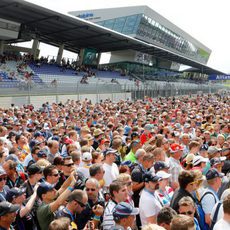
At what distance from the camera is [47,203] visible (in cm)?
385

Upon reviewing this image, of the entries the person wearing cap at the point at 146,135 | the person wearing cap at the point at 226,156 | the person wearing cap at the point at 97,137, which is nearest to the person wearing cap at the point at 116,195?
the person wearing cap at the point at 226,156

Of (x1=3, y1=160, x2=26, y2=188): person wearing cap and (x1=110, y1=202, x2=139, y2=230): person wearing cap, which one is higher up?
(x1=110, y1=202, x2=139, y2=230): person wearing cap

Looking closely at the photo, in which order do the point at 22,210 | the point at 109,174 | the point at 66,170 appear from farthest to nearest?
the point at 109,174 → the point at 66,170 → the point at 22,210

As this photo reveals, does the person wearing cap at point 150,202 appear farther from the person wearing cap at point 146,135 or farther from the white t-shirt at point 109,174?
the person wearing cap at point 146,135

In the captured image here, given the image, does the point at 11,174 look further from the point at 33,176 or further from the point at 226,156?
the point at 226,156

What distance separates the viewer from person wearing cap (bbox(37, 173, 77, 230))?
3688 millimetres

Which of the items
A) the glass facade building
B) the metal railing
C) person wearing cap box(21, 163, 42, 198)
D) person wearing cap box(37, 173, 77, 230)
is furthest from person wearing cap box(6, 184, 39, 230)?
the glass facade building

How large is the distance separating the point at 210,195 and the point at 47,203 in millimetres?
2072

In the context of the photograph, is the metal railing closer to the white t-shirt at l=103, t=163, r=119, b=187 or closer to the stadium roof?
the stadium roof

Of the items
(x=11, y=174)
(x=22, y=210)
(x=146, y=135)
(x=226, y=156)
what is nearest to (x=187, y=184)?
(x=22, y=210)

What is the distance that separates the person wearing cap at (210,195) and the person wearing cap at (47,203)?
5.70ft

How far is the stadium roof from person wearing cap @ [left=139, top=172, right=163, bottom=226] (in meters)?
23.2

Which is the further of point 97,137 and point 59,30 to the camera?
point 59,30

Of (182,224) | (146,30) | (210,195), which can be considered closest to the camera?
(182,224)
